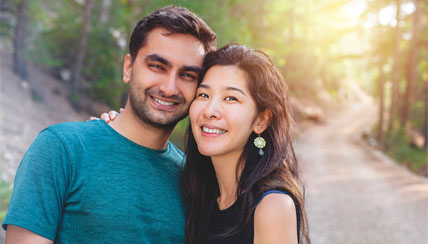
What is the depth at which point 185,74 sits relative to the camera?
282 centimetres

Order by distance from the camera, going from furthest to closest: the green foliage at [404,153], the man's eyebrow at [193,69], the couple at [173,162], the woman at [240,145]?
the green foliage at [404,153]
the man's eyebrow at [193,69]
the woman at [240,145]
the couple at [173,162]

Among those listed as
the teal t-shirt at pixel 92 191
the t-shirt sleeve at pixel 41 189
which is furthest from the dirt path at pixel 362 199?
the t-shirt sleeve at pixel 41 189

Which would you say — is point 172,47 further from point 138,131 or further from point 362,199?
point 362,199

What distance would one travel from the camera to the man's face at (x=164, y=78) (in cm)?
272

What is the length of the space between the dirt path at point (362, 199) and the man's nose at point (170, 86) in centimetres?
270

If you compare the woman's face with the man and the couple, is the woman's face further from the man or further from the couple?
the man

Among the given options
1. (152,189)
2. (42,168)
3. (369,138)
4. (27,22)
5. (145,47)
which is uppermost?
(27,22)

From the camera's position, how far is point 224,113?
254cm

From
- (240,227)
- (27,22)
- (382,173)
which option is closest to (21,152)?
(27,22)

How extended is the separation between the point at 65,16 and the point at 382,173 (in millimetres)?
13440

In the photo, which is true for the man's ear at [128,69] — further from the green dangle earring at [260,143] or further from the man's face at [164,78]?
the green dangle earring at [260,143]

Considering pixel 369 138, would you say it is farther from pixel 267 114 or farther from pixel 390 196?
pixel 267 114

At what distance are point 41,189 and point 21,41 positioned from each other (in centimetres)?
1318

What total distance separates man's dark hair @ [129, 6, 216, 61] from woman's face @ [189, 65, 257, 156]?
16.0 inches
